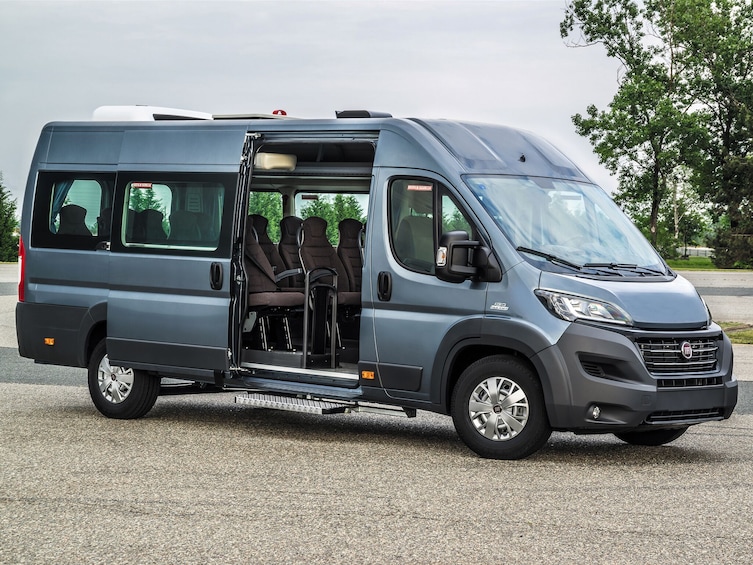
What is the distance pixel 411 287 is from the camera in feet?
31.8

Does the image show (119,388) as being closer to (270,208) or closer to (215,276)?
(215,276)

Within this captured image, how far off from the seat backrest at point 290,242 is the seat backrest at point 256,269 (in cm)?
40

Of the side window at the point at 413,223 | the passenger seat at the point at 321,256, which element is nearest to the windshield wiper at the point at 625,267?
the side window at the point at 413,223

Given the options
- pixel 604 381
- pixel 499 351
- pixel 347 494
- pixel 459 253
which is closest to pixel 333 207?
pixel 459 253

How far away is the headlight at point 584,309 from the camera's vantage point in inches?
347

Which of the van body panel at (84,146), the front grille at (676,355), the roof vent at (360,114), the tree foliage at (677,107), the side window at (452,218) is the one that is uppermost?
the tree foliage at (677,107)

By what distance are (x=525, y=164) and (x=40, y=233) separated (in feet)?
15.6

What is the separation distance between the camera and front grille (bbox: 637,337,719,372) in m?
8.90

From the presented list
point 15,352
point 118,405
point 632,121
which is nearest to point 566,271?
point 118,405

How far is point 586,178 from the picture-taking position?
10.5 m

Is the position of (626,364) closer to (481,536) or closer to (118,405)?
(481,536)

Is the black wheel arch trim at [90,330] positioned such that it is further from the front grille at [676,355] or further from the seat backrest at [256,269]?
the front grille at [676,355]

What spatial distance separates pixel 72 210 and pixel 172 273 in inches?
59.3

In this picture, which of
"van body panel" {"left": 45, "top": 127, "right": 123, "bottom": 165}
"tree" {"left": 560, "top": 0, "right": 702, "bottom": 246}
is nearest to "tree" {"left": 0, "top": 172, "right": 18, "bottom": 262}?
"tree" {"left": 560, "top": 0, "right": 702, "bottom": 246}
